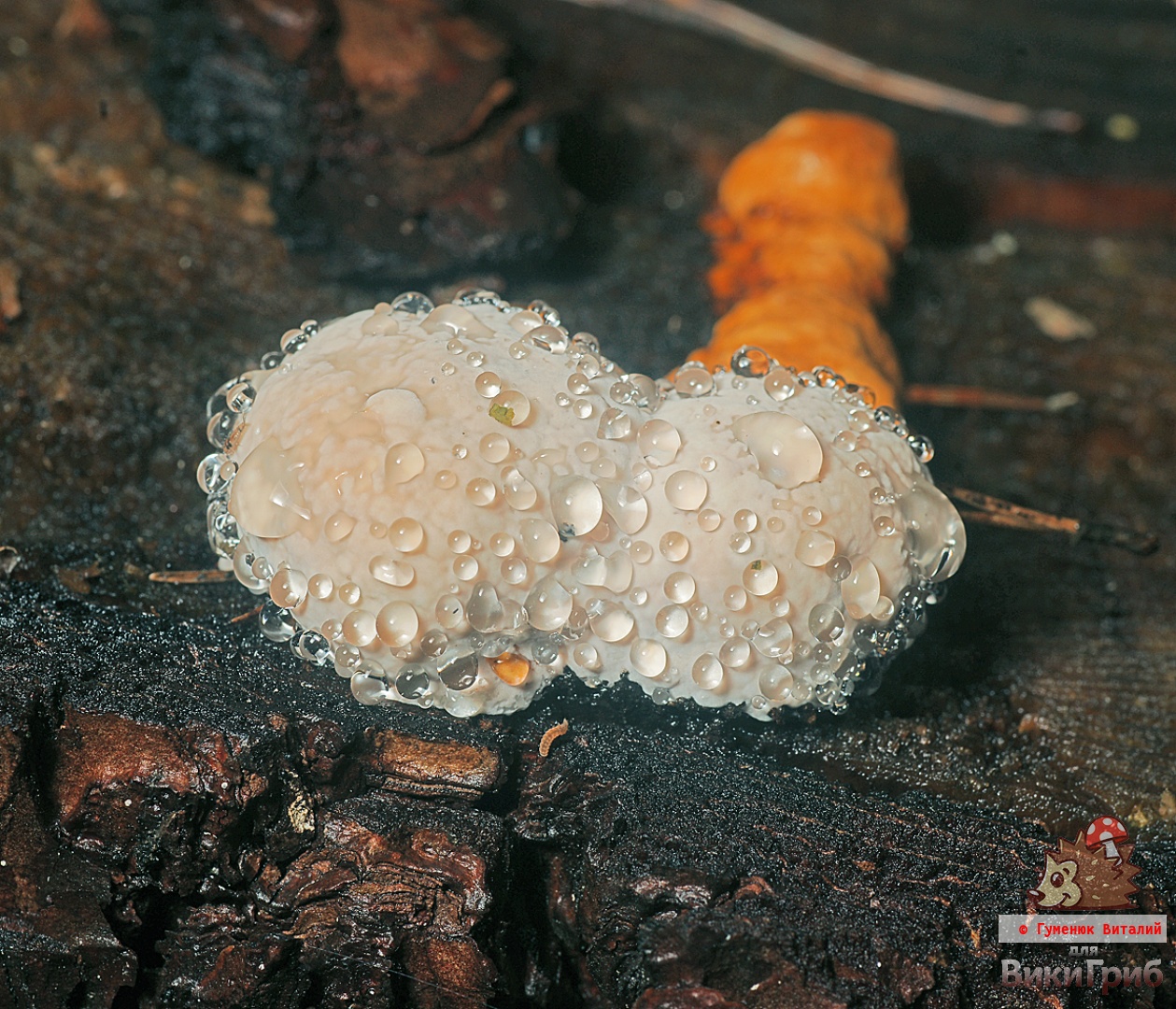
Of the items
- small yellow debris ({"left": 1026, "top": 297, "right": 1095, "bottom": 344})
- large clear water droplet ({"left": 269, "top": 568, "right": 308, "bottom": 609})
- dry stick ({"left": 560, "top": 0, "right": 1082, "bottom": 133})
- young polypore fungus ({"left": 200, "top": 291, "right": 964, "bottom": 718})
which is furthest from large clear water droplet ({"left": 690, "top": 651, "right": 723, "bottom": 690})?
dry stick ({"left": 560, "top": 0, "right": 1082, "bottom": 133})

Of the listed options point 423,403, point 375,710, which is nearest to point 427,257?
point 423,403

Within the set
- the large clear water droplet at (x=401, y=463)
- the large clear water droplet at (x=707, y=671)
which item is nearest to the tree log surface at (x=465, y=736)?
the large clear water droplet at (x=707, y=671)

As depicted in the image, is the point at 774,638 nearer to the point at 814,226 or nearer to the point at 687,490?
the point at 687,490

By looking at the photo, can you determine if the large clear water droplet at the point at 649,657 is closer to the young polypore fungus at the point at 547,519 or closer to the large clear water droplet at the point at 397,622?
the young polypore fungus at the point at 547,519

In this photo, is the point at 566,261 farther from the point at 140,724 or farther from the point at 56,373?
the point at 140,724

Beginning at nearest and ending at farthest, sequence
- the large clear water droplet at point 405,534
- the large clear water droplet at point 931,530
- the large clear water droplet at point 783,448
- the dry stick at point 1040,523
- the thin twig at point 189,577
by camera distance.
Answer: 1. the large clear water droplet at point 405,534
2. the large clear water droplet at point 783,448
3. the large clear water droplet at point 931,530
4. the thin twig at point 189,577
5. the dry stick at point 1040,523

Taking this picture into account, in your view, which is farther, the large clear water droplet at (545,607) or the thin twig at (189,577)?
the thin twig at (189,577)

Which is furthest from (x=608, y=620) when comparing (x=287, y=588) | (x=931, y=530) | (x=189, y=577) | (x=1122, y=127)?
(x=1122, y=127)
